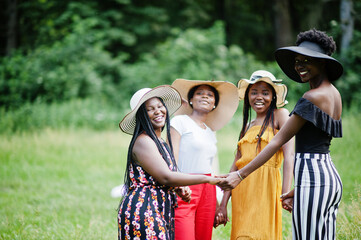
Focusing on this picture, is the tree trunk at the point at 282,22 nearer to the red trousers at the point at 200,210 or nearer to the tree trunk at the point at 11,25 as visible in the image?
the tree trunk at the point at 11,25

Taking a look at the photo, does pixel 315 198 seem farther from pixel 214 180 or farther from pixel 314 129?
pixel 214 180

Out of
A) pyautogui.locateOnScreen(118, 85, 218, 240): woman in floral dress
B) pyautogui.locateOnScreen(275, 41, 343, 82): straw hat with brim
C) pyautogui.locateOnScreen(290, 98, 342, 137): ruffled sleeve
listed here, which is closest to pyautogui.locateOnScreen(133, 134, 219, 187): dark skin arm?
pyautogui.locateOnScreen(118, 85, 218, 240): woman in floral dress

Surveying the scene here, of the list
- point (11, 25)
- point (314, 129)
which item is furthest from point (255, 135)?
point (11, 25)

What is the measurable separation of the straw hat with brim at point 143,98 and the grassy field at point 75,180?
6.78 ft

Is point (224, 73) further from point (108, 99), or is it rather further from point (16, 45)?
point (16, 45)

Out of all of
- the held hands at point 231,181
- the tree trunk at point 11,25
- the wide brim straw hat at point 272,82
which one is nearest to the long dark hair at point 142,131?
the held hands at point 231,181

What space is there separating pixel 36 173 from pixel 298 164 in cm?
712

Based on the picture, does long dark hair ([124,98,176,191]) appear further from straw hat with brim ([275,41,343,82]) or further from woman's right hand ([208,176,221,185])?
straw hat with brim ([275,41,343,82])

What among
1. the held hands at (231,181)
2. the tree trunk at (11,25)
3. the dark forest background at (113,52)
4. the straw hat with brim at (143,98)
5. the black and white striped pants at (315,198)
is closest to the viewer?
the black and white striped pants at (315,198)

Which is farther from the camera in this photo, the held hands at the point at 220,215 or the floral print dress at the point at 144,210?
the held hands at the point at 220,215

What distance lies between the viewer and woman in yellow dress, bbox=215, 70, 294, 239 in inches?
138

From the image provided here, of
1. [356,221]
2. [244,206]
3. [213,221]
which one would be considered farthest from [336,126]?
[356,221]

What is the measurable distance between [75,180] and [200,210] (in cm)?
508

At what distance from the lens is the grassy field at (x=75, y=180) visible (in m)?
5.00
